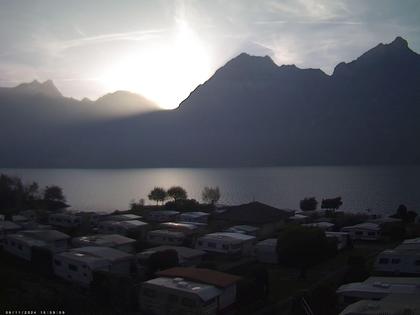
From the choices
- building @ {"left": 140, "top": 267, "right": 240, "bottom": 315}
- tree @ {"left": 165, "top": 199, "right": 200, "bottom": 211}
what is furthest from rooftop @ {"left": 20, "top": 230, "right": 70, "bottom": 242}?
tree @ {"left": 165, "top": 199, "right": 200, "bottom": 211}

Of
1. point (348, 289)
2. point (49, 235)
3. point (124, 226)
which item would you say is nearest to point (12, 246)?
point (49, 235)

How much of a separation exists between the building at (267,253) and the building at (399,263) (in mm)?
6117

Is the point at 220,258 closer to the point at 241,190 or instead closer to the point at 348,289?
the point at 348,289

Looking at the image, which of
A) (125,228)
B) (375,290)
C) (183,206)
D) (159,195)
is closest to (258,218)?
(125,228)

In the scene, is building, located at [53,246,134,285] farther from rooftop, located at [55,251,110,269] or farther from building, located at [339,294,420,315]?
building, located at [339,294,420,315]

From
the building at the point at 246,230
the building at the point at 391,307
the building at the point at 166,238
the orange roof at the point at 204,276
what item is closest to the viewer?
the building at the point at 391,307

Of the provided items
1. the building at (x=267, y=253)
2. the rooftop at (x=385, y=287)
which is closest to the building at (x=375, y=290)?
the rooftop at (x=385, y=287)

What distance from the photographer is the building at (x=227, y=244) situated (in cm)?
2816

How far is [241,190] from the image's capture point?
4464 inches

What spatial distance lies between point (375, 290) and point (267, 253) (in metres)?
10.5

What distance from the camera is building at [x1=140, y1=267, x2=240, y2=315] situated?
1667 cm

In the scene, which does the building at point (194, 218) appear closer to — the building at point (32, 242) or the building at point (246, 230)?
the building at point (246, 230)

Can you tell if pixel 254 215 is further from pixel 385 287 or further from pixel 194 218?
pixel 385 287

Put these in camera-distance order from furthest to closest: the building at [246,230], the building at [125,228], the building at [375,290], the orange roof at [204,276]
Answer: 1. the building at [246,230]
2. the building at [125,228]
3. the orange roof at [204,276]
4. the building at [375,290]
